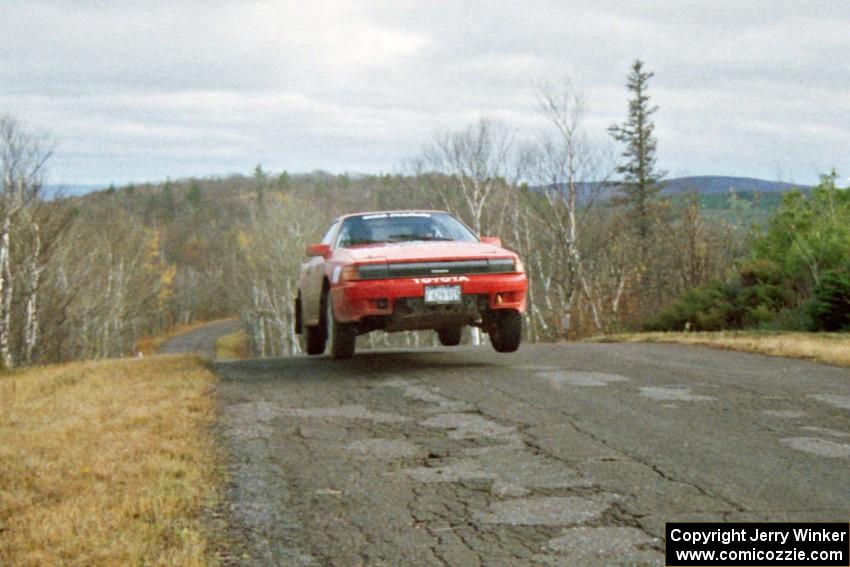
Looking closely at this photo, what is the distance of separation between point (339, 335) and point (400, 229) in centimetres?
144

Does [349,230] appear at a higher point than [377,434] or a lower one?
higher

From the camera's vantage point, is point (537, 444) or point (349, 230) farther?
point (349, 230)

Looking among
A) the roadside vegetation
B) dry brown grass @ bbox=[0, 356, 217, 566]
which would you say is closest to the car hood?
dry brown grass @ bbox=[0, 356, 217, 566]

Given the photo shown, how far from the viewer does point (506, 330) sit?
9805 mm

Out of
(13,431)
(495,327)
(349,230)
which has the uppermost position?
(349,230)

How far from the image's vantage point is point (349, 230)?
10320mm

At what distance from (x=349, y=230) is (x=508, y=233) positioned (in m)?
38.5

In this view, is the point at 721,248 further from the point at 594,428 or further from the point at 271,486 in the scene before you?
the point at 271,486

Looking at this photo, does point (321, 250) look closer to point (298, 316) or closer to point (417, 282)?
point (417, 282)

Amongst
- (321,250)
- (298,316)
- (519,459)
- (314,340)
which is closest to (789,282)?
A: (298,316)

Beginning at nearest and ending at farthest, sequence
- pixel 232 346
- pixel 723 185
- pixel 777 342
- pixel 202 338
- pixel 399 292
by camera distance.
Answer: pixel 399 292, pixel 777 342, pixel 723 185, pixel 232 346, pixel 202 338

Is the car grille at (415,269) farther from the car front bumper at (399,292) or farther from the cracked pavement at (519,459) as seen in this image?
the cracked pavement at (519,459)

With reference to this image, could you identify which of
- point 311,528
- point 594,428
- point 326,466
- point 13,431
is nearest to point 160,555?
point 311,528

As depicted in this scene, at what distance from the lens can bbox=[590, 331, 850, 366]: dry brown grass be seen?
34.5ft
